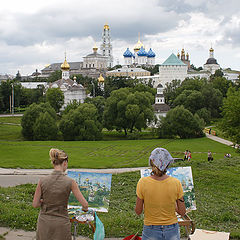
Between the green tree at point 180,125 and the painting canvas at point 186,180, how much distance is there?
42447 mm

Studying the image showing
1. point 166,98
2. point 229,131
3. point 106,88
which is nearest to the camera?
point 229,131

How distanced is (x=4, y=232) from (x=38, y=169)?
13.8m

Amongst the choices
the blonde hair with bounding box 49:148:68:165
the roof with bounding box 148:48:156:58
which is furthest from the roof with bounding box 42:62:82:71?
the blonde hair with bounding box 49:148:68:165

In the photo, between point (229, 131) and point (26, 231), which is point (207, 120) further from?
point (26, 231)

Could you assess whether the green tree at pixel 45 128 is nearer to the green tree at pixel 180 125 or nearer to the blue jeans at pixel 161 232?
the green tree at pixel 180 125

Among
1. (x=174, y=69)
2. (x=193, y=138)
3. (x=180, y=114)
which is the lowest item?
(x=193, y=138)

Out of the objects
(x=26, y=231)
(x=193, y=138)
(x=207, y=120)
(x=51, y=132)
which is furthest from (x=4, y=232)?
(x=207, y=120)

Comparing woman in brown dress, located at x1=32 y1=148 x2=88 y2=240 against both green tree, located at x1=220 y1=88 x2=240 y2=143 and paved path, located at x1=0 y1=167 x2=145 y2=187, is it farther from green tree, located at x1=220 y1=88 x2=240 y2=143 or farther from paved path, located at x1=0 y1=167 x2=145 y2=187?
green tree, located at x1=220 y1=88 x2=240 y2=143

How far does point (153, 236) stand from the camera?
4.94m

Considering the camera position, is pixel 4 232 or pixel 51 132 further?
pixel 51 132

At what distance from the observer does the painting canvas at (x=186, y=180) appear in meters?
7.63

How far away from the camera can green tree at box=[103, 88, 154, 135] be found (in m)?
50.2

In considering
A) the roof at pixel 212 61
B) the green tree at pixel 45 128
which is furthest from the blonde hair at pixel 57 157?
the roof at pixel 212 61

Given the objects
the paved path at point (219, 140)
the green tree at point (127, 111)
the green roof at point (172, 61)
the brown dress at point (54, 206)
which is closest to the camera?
the brown dress at point (54, 206)
